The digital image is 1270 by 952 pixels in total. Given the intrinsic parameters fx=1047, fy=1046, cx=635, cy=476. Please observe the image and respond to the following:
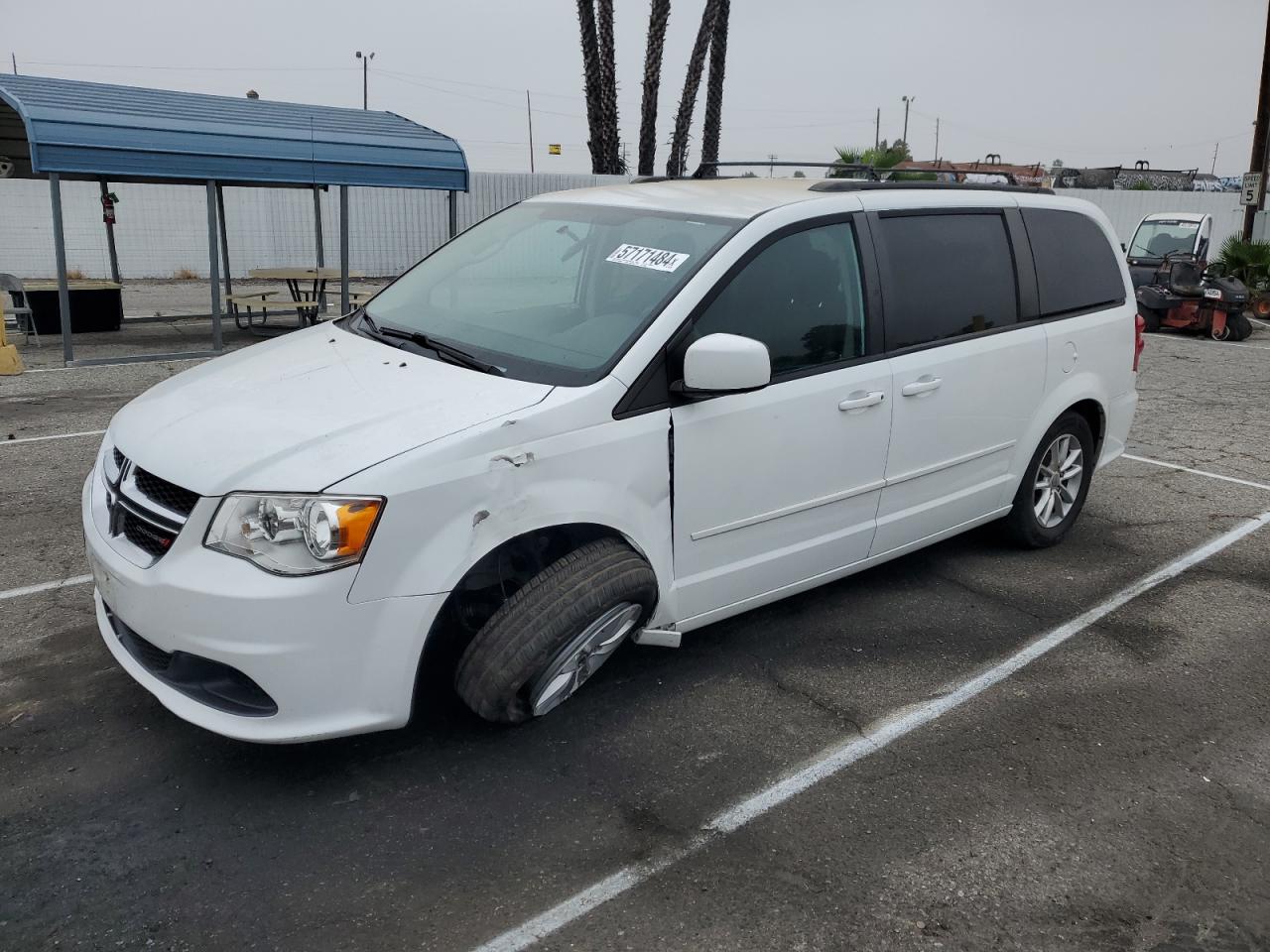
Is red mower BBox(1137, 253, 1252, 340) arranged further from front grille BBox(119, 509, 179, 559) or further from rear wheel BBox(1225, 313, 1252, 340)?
front grille BBox(119, 509, 179, 559)

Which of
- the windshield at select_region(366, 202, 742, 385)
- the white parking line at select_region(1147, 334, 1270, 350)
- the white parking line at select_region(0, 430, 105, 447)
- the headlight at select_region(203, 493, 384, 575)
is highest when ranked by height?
the windshield at select_region(366, 202, 742, 385)

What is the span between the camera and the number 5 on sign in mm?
20583

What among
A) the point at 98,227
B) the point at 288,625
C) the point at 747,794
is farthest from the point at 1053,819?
the point at 98,227

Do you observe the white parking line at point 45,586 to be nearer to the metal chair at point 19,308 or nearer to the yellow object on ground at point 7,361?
the yellow object on ground at point 7,361

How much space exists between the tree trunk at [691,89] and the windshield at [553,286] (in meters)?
18.1

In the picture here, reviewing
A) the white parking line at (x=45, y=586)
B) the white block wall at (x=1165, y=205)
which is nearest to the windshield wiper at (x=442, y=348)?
the white parking line at (x=45, y=586)

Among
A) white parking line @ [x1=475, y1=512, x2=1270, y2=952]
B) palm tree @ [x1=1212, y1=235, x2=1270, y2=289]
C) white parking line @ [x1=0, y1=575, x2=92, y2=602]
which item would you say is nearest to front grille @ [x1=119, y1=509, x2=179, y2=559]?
white parking line @ [x1=475, y1=512, x2=1270, y2=952]

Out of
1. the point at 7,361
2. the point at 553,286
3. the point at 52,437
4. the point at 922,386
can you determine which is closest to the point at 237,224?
the point at 7,361

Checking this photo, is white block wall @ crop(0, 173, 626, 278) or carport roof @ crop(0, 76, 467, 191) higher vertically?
carport roof @ crop(0, 76, 467, 191)

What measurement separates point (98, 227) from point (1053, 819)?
22.3 m

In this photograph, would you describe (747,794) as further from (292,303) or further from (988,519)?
(292,303)

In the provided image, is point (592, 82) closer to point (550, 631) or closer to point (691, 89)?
point (691, 89)

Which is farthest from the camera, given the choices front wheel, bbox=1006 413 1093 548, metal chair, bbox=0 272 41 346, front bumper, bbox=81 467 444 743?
metal chair, bbox=0 272 41 346

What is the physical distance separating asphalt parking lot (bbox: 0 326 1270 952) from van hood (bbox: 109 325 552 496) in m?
0.99
